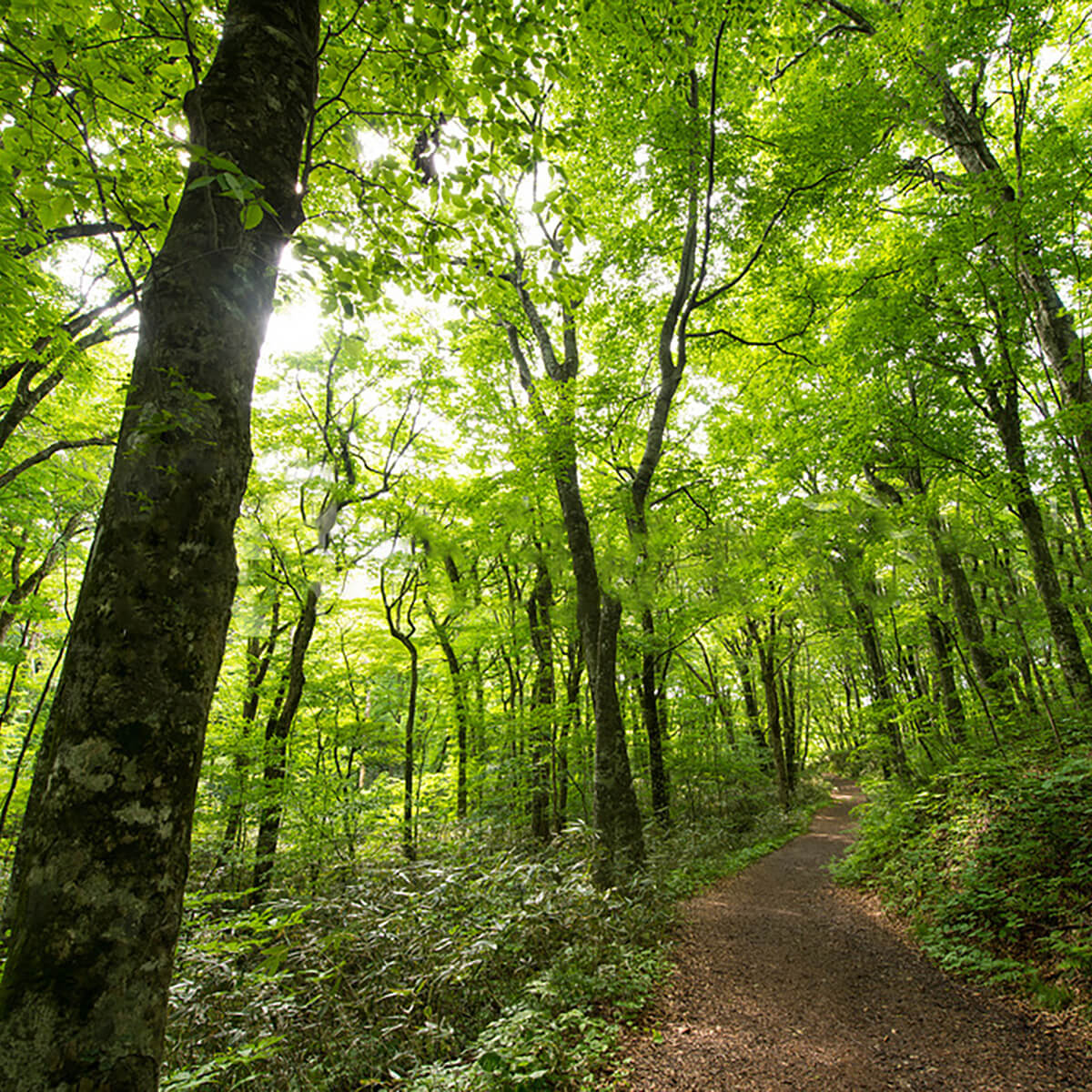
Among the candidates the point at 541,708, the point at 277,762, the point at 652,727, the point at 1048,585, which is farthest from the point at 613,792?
the point at 1048,585

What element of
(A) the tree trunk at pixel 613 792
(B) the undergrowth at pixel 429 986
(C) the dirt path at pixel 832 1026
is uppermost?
(A) the tree trunk at pixel 613 792

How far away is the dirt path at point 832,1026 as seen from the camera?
324 cm

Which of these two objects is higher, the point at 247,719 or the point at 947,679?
the point at 947,679

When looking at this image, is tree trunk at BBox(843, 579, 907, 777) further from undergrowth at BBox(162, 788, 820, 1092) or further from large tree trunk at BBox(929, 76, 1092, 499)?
undergrowth at BBox(162, 788, 820, 1092)

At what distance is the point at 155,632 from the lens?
134 centimetres

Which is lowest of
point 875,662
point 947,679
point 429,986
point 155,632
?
point 429,986

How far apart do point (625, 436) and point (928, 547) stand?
5.83m

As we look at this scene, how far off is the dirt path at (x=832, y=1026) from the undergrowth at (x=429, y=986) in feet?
1.39

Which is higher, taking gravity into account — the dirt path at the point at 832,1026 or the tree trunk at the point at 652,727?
the tree trunk at the point at 652,727

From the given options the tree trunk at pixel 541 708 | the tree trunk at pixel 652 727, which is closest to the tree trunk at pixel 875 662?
the tree trunk at pixel 652 727

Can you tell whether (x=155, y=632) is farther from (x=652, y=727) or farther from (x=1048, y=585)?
(x=652, y=727)

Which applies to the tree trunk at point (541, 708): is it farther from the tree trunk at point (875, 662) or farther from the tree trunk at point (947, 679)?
the tree trunk at point (947, 679)

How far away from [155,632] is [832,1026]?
200 inches

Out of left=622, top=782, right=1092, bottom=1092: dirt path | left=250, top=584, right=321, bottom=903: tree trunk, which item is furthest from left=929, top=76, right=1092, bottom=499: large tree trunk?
left=250, top=584, right=321, bottom=903: tree trunk
